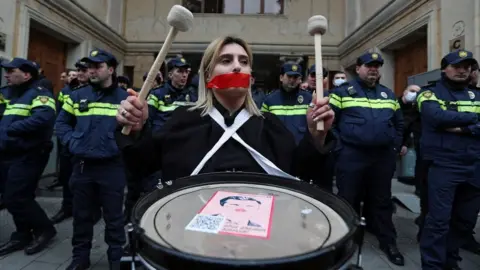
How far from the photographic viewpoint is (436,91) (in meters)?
3.54

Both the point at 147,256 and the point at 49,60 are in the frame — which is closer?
the point at 147,256

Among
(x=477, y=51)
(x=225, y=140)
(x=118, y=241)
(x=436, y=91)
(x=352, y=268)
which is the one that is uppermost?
(x=477, y=51)

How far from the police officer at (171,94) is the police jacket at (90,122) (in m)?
0.98

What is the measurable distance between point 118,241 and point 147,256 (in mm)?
2751

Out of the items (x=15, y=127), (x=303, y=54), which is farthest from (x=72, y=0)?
(x=303, y=54)

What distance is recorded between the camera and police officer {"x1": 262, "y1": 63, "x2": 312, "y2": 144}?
4.71 m

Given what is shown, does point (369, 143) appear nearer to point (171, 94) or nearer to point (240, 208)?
point (171, 94)

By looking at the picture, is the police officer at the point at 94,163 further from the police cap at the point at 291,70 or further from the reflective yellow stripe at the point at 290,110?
the police cap at the point at 291,70

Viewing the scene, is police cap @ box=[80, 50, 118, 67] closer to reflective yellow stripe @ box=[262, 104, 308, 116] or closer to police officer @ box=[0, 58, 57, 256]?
police officer @ box=[0, 58, 57, 256]

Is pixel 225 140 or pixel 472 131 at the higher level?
pixel 472 131

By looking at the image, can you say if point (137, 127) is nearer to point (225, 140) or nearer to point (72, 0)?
point (225, 140)

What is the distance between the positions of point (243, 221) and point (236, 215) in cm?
4

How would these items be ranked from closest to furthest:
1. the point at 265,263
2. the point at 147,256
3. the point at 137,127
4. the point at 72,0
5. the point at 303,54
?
the point at 265,263, the point at 147,256, the point at 137,127, the point at 72,0, the point at 303,54

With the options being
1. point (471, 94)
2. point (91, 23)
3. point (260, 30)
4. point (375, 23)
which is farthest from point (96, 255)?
point (260, 30)
